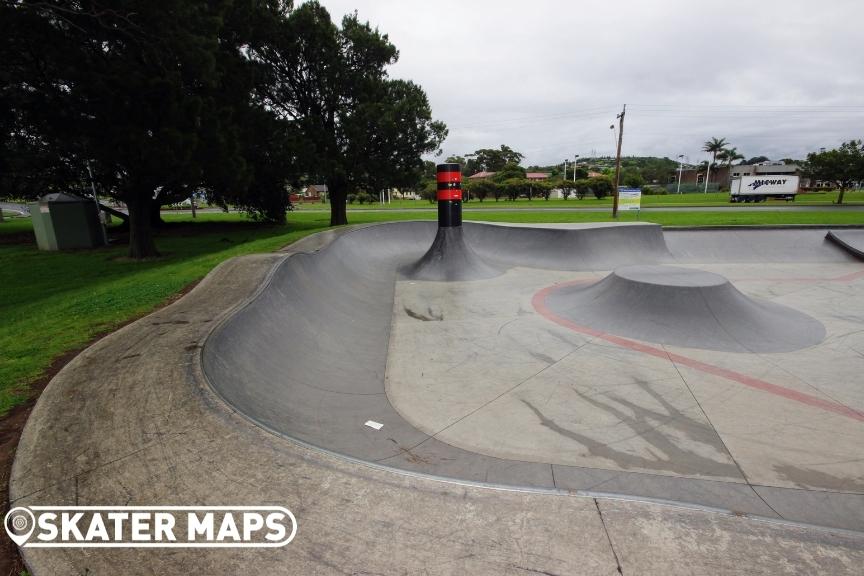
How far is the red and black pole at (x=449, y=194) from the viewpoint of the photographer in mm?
11750

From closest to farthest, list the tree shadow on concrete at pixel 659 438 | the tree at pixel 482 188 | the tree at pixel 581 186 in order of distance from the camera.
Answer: the tree shadow on concrete at pixel 659 438 → the tree at pixel 581 186 → the tree at pixel 482 188

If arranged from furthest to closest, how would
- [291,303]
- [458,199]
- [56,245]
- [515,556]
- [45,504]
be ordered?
[56,245] → [458,199] → [291,303] → [45,504] → [515,556]

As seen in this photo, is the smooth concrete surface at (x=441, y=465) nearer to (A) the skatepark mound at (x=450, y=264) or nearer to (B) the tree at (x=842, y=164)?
(A) the skatepark mound at (x=450, y=264)

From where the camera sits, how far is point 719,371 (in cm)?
533

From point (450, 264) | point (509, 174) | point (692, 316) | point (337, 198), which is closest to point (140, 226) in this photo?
point (337, 198)

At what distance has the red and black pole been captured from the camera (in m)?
11.8

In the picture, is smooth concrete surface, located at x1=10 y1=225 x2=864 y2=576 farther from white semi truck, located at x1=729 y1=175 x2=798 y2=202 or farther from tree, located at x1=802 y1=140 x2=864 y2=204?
white semi truck, located at x1=729 y1=175 x2=798 y2=202

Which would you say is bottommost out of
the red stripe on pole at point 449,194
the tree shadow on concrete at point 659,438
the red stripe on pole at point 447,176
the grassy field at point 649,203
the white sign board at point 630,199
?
the tree shadow on concrete at point 659,438

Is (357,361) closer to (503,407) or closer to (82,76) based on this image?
(503,407)

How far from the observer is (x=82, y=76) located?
1082 centimetres

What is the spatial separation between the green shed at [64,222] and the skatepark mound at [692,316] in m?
20.9

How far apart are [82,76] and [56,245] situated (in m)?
10.5

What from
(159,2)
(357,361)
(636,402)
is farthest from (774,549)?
(159,2)

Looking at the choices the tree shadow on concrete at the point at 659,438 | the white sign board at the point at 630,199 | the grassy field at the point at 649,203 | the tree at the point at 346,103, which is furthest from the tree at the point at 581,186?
the tree shadow on concrete at the point at 659,438
